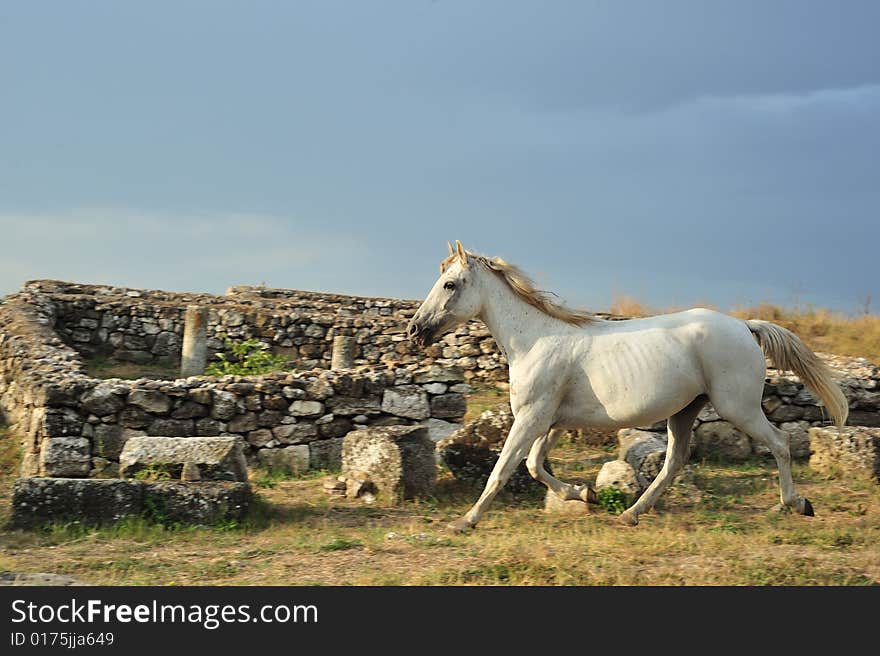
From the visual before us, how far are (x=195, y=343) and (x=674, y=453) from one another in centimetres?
1147

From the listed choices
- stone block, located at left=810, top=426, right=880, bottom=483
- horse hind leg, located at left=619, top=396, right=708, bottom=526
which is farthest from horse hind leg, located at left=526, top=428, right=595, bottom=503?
stone block, located at left=810, top=426, right=880, bottom=483

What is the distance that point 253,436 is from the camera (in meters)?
10.9

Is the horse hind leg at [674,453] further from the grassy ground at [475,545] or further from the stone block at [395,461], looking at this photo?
the stone block at [395,461]

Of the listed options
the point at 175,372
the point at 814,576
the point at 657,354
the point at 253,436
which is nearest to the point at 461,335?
the point at 175,372

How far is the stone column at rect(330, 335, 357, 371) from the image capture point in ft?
59.7

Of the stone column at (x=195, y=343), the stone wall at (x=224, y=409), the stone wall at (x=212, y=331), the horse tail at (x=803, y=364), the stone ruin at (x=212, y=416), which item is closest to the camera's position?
the stone ruin at (x=212, y=416)

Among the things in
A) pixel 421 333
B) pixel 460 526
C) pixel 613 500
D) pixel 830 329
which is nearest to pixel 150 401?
pixel 421 333

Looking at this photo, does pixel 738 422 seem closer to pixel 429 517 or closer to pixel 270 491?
pixel 429 517

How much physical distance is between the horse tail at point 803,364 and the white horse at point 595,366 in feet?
0.08

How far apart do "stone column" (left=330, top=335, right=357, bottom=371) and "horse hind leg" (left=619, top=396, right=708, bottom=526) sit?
1040cm

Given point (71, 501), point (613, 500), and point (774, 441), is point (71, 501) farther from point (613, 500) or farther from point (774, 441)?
point (774, 441)

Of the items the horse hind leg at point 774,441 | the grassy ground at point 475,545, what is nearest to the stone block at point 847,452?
the grassy ground at point 475,545

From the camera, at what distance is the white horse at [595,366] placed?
25.5 ft

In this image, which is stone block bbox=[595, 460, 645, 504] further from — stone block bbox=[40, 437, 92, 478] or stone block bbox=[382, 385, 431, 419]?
stone block bbox=[40, 437, 92, 478]
